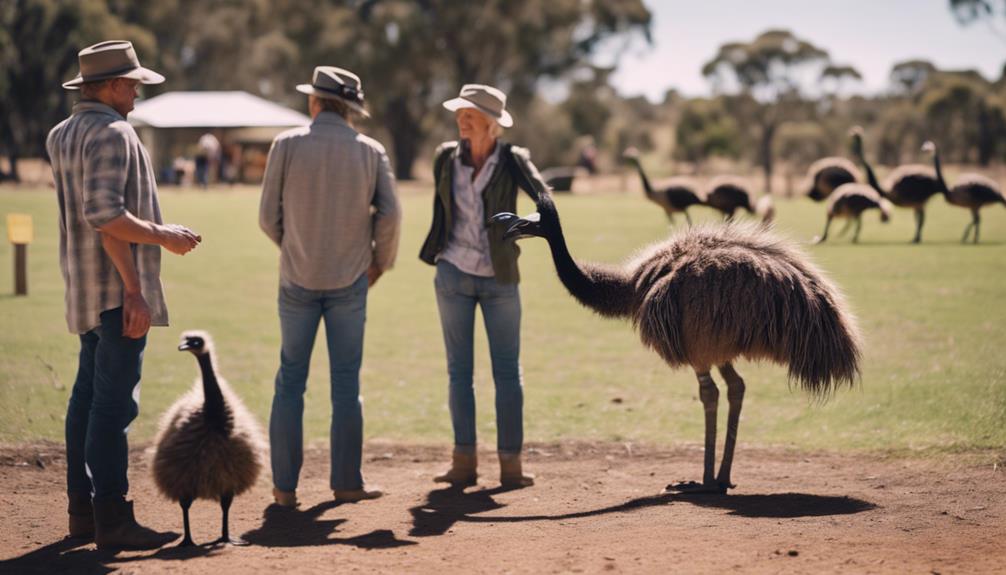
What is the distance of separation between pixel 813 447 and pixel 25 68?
45073 millimetres

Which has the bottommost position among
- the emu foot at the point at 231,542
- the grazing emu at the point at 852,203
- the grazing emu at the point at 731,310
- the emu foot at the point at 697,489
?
the emu foot at the point at 231,542

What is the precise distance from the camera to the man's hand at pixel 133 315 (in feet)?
19.2

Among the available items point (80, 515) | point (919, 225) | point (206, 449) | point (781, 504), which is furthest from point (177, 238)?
point (919, 225)

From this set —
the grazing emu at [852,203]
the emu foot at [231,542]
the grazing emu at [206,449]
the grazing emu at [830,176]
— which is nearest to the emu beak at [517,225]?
the grazing emu at [206,449]

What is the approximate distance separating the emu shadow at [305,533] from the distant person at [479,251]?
1.27 m

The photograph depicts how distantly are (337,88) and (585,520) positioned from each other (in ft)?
9.74

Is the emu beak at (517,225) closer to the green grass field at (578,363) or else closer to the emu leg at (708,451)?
the emu leg at (708,451)

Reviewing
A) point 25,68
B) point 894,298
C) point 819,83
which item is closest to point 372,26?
point 25,68

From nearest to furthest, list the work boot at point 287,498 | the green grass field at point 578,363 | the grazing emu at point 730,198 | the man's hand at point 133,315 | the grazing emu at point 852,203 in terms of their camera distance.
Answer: the man's hand at point 133,315 → the work boot at point 287,498 → the green grass field at point 578,363 → the grazing emu at point 852,203 → the grazing emu at point 730,198

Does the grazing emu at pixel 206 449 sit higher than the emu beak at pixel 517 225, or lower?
lower

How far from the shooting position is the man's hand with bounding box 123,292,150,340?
5848 millimetres

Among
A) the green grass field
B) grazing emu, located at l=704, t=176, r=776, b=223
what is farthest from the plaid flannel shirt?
grazing emu, located at l=704, t=176, r=776, b=223

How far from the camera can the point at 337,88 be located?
692 cm

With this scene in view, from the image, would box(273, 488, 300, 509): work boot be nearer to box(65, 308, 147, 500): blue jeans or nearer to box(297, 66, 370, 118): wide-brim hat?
box(65, 308, 147, 500): blue jeans
